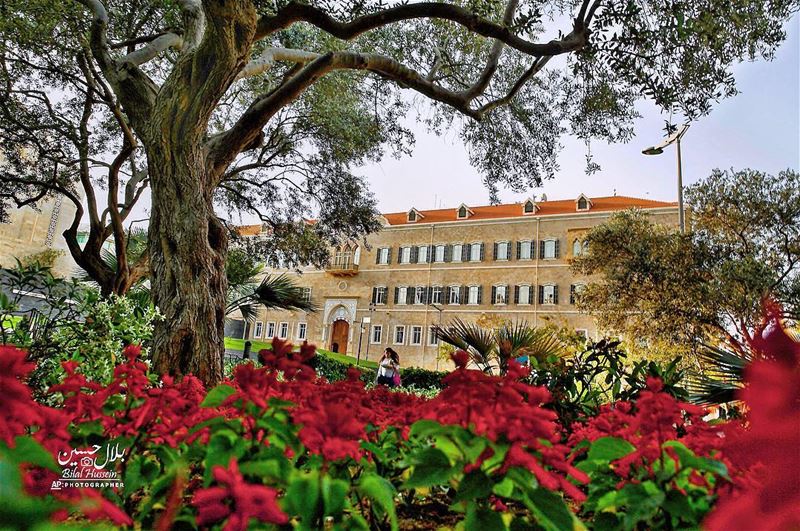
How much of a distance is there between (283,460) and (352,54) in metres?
5.44

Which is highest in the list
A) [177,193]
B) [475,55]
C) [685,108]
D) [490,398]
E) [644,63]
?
[475,55]

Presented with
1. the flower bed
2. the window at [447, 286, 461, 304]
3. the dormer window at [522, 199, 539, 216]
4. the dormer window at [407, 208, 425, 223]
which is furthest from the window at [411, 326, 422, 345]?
the flower bed

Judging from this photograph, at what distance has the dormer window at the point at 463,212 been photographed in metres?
36.8

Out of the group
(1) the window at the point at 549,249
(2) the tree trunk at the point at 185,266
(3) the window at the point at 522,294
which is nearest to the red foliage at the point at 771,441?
(2) the tree trunk at the point at 185,266

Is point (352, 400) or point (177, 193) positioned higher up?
point (177, 193)

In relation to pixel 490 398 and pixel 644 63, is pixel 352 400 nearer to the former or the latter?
pixel 490 398

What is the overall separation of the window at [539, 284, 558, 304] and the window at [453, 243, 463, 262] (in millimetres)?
6387

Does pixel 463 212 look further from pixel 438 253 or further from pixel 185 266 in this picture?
pixel 185 266

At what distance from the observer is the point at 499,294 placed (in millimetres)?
33438

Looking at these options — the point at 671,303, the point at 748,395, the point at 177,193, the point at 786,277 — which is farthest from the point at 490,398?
the point at 786,277

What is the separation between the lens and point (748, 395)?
1.49ft

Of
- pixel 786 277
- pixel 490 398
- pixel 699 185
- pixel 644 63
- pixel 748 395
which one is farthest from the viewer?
pixel 699 185

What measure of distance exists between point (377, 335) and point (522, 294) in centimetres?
1129

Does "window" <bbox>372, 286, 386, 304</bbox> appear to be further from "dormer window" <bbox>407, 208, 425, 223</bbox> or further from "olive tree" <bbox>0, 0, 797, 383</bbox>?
"olive tree" <bbox>0, 0, 797, 383</bbox>
